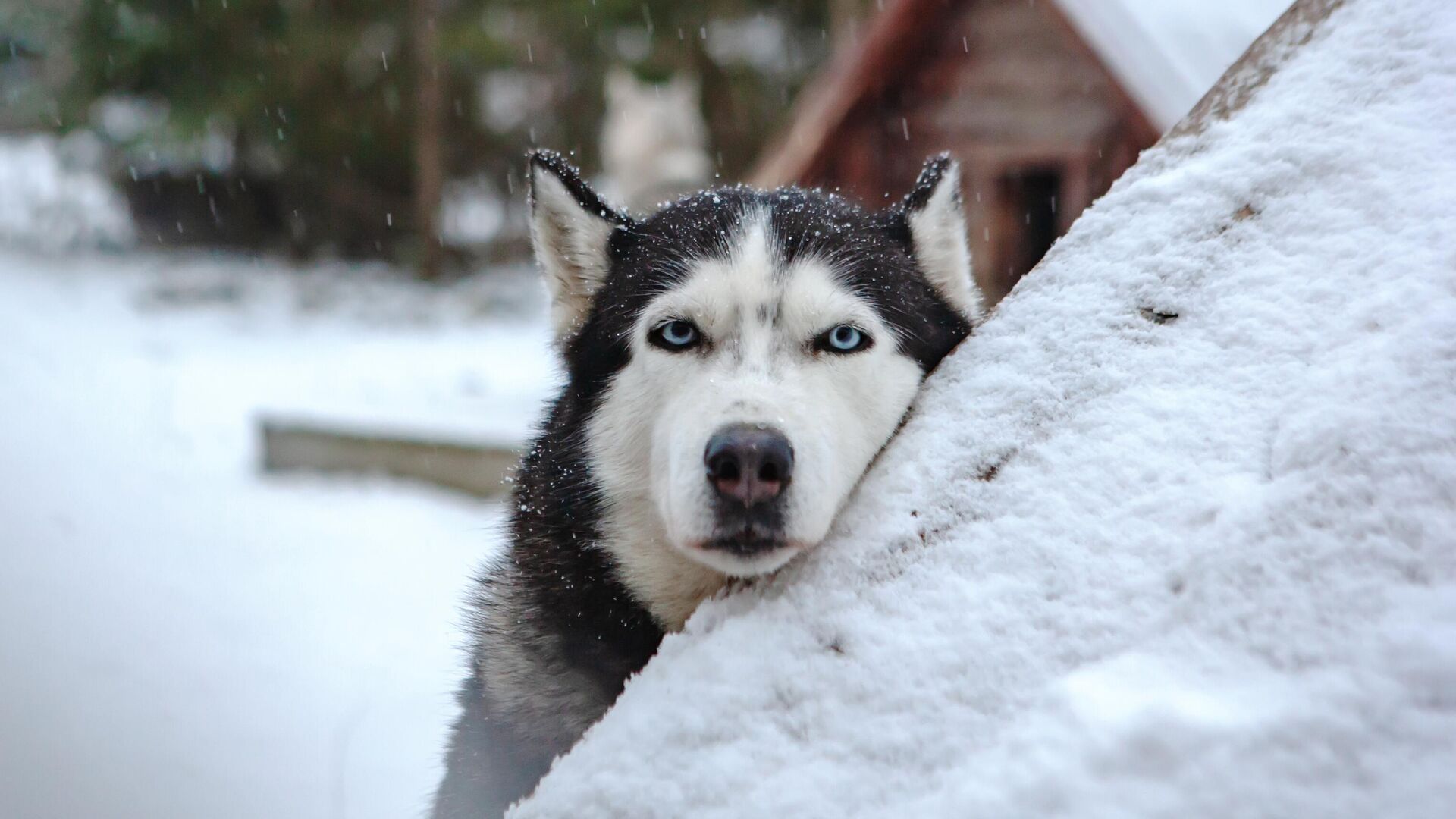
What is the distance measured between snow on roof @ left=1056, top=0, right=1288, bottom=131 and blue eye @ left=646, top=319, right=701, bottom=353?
14.6 feet

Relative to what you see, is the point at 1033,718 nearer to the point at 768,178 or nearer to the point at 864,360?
the point at 864,360

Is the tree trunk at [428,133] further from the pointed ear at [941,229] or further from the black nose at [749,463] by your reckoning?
the black nose at [749,463]

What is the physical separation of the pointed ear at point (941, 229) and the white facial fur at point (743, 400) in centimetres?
44

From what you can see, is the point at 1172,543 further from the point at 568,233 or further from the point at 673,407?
the point at 568,233

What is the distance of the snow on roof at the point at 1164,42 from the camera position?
554 centimetres

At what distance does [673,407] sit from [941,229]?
96 centimetres

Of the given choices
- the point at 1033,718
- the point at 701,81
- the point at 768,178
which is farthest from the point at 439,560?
the point at 701,81

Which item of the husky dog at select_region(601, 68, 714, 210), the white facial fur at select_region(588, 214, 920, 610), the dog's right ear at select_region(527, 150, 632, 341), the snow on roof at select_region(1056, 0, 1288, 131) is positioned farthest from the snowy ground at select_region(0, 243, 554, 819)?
the snow on roof at select_region(1056, 0, 1288, 131)

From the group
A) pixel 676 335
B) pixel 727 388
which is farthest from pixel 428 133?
pixel 727 388

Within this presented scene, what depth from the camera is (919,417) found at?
1642 mm

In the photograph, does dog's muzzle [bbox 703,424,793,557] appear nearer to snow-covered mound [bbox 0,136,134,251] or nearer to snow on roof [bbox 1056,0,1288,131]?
snow on roof [bbox 1056,0,1288,131]

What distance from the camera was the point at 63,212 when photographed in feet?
50.2

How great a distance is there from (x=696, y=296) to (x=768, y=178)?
524cm

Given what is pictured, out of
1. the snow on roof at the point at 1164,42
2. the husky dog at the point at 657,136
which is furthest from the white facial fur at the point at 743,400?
the husky dog at the point at 657,136
